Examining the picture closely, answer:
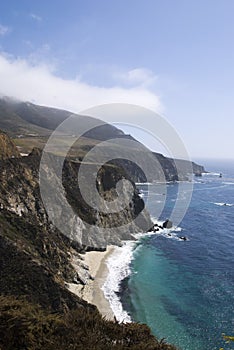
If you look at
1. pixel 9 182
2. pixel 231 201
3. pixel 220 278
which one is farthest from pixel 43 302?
pixel 231 201

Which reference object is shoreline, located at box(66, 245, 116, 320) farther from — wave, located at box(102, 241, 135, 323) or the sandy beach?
wave, located at box(102, 241, 135, 323)

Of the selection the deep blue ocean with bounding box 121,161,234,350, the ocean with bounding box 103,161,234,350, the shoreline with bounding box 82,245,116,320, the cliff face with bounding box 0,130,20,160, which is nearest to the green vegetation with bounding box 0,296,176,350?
the ocean with bounding box 103,161,234,350

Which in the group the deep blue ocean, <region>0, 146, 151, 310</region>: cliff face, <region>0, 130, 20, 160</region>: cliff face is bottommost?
the deep blue ocean

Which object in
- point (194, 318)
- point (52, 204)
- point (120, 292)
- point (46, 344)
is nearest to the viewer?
point (46, 344)

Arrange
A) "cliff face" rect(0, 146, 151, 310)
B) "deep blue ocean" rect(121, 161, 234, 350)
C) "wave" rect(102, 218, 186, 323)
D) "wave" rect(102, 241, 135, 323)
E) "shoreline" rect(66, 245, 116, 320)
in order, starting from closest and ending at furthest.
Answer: "cliff face" rect(0, 146, 151, 310) → "deep blue ocean" rect(121, 161, 234, 350) → "wave" rect(102, 241, 135, 323) → "wave" rect(102, 218, 186, 323) → "shoreline" rect(66, 245, 116, 320)

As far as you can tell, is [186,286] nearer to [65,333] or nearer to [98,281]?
[98,281]

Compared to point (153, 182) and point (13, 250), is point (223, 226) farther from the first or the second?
point (153, 182)

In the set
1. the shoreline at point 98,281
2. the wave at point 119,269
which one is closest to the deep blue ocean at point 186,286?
the wave at point 119,269
